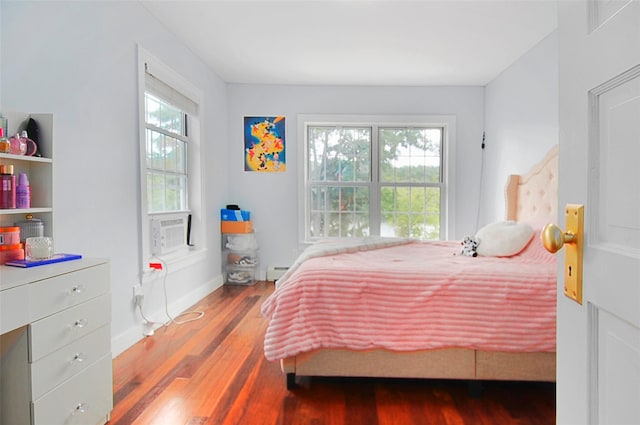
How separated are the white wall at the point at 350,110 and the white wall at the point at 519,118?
0.58 ft

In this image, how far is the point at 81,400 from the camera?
1.55 meters

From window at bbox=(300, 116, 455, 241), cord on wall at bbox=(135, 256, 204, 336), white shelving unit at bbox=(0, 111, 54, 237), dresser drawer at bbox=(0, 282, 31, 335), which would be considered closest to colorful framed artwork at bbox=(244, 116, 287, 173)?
window at bbox=(300, 116, 455, 241)

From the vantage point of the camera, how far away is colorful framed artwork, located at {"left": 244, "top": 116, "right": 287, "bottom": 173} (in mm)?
4684

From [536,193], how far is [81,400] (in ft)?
11.2

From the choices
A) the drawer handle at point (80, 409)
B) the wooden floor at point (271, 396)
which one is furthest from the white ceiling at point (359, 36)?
the drawer handle at point (80, 409)

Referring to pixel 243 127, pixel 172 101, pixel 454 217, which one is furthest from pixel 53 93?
pixel 454 217

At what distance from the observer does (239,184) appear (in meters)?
4.74

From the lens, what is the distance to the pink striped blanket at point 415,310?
1813mm

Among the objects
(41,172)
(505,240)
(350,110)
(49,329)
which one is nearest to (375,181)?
(350,110)

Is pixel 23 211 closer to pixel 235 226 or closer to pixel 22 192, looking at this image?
pixel 22 192

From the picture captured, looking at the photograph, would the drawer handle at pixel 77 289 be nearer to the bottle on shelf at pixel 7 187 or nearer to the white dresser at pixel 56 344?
the white dresser at pixel 56 344

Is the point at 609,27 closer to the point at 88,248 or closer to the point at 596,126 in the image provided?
the point at 596,126

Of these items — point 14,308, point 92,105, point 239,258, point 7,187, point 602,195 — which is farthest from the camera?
point 239,258

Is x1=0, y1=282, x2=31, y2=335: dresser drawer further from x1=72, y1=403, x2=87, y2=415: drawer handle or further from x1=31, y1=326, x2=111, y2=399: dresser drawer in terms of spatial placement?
x1=72, y1=403, x2=87, y2=415: drawer handle
